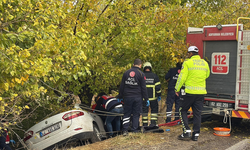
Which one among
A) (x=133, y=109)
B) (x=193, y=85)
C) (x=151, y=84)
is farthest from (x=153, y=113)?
(x=193, y=85)

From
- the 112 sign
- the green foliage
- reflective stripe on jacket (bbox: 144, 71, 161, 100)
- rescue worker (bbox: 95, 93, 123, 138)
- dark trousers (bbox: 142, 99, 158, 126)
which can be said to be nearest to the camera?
the green foliage

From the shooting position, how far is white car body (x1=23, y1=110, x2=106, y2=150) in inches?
253

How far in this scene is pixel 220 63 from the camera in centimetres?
743

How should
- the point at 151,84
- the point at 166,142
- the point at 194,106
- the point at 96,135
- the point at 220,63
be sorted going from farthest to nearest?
the point at 151,84 < the point at 220,63 < the point at 96,135 < the point at 194,106 < the point at 166,142

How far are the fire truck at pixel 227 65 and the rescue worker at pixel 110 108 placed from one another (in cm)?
223

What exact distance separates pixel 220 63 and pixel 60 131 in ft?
13.6

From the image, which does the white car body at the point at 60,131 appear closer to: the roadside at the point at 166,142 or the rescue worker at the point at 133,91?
the roadside at the point at 166,142

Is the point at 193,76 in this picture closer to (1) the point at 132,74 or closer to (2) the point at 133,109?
(1) the point at 132,74

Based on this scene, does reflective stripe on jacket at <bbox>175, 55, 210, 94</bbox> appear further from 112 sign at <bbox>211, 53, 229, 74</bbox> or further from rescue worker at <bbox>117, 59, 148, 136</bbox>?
112 sign at <bbox>211, 53, 229, 74</bbox>

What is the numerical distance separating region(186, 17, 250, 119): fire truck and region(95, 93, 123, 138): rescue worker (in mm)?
2229

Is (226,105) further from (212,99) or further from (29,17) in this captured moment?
(29,17)

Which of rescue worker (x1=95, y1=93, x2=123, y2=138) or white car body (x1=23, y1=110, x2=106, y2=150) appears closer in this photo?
white car body (x1=23, y1=110, x2=106, y2=150)

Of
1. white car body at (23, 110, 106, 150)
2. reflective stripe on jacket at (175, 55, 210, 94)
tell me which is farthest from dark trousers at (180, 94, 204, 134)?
white car body at (23, 110, 106, 150)

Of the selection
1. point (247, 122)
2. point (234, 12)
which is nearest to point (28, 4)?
point (247, 122)
